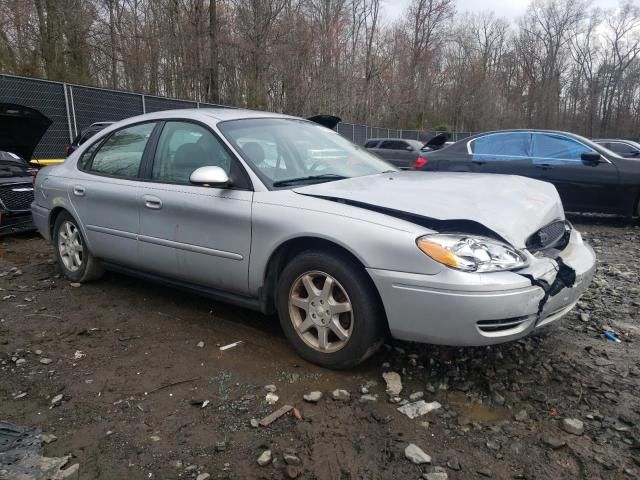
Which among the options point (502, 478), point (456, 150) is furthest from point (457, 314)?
point (456, 150)

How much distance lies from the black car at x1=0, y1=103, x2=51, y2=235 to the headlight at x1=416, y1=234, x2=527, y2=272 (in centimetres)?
600

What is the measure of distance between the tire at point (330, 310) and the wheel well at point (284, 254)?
46 millimetres

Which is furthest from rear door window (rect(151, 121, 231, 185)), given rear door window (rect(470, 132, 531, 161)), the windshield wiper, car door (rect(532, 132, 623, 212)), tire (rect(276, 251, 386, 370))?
car door (rect(532, 132, 623, 212))

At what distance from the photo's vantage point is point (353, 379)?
109 inches

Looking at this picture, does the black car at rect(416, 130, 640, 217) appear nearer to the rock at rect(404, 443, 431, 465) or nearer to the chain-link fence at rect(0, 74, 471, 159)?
the rock at rect(404, 443, 431, 465)

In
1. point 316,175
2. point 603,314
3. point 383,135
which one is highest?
point 383,135

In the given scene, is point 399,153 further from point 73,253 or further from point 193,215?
point 193,215

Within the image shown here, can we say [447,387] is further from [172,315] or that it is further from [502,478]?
[172,315]

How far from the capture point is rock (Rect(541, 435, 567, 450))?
217 cm

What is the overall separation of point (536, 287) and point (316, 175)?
158 cm

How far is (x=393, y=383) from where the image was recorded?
2.69 metres

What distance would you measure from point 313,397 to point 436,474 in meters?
0.77

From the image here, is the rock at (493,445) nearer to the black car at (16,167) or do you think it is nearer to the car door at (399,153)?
the black car at (16,167)

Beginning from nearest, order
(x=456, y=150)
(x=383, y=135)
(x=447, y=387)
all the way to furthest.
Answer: (x=447, y=387), (x=456, y=150), (x=383, y=135)
